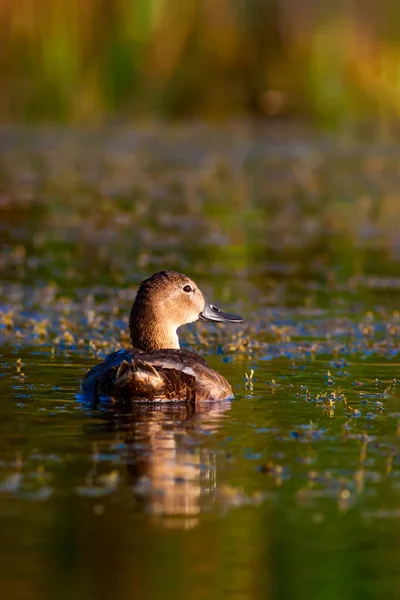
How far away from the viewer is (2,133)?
90.2 feet

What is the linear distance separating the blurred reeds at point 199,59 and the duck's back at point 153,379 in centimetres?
1811

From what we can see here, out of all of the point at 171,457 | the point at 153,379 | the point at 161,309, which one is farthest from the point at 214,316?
the point at 171,457

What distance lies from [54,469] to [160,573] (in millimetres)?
1596

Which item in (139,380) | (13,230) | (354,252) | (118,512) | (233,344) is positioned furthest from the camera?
(13,230)

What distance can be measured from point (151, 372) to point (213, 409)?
0.49 m

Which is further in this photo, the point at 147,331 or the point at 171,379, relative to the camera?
the point at 147,331

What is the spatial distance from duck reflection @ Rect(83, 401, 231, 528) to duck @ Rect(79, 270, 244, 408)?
9 centimetres

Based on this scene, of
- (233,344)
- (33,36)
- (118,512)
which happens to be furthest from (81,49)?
(118,512)

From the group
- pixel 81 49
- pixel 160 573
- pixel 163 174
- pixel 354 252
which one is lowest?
pixel 160 573

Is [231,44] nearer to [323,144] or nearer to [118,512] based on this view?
[323,144]

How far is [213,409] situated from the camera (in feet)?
29.7

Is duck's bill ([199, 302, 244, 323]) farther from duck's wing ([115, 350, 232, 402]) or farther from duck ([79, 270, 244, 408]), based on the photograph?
duck's wing ([115, 350, 232, 402])

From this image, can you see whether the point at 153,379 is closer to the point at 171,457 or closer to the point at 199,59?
the point at 171,457

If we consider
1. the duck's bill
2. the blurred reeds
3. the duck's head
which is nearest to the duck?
the duck's head
